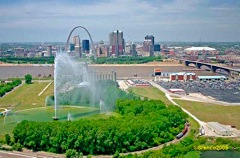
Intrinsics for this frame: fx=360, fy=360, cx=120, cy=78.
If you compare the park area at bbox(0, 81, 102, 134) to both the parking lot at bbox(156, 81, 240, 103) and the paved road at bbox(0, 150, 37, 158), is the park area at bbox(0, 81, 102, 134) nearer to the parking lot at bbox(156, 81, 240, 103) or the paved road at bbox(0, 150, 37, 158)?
the paved road at bbox(0, 150, 37, 158)

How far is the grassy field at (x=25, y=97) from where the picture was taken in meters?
35.8

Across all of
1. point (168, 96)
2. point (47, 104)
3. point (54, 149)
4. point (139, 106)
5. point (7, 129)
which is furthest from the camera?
point (168, 96)

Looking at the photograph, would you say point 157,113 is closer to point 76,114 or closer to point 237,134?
point 237,134

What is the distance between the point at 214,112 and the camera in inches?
1267

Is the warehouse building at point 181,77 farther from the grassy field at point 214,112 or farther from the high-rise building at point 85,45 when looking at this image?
the high-rise building at point 85,45

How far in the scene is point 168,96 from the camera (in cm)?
4094

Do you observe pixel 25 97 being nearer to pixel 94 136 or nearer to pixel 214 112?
pixel 214 112

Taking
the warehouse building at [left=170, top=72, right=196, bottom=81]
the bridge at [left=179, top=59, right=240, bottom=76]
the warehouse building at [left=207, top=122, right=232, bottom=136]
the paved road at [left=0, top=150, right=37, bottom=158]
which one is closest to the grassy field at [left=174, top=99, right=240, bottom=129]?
the warehouse building at [left=207, top=122, right=232, bottom=136]

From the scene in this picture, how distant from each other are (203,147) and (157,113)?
5493 mm

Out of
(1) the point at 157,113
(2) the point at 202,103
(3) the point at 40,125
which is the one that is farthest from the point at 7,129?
(2) the point at 202,103

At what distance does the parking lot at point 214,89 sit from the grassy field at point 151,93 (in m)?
2.80

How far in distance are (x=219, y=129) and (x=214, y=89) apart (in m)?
22.0

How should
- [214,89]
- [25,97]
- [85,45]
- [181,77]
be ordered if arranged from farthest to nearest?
[85,45], [181,77], [214,89], [25,97]

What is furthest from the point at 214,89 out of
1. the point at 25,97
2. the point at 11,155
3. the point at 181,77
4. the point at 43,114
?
the point at 11,155
